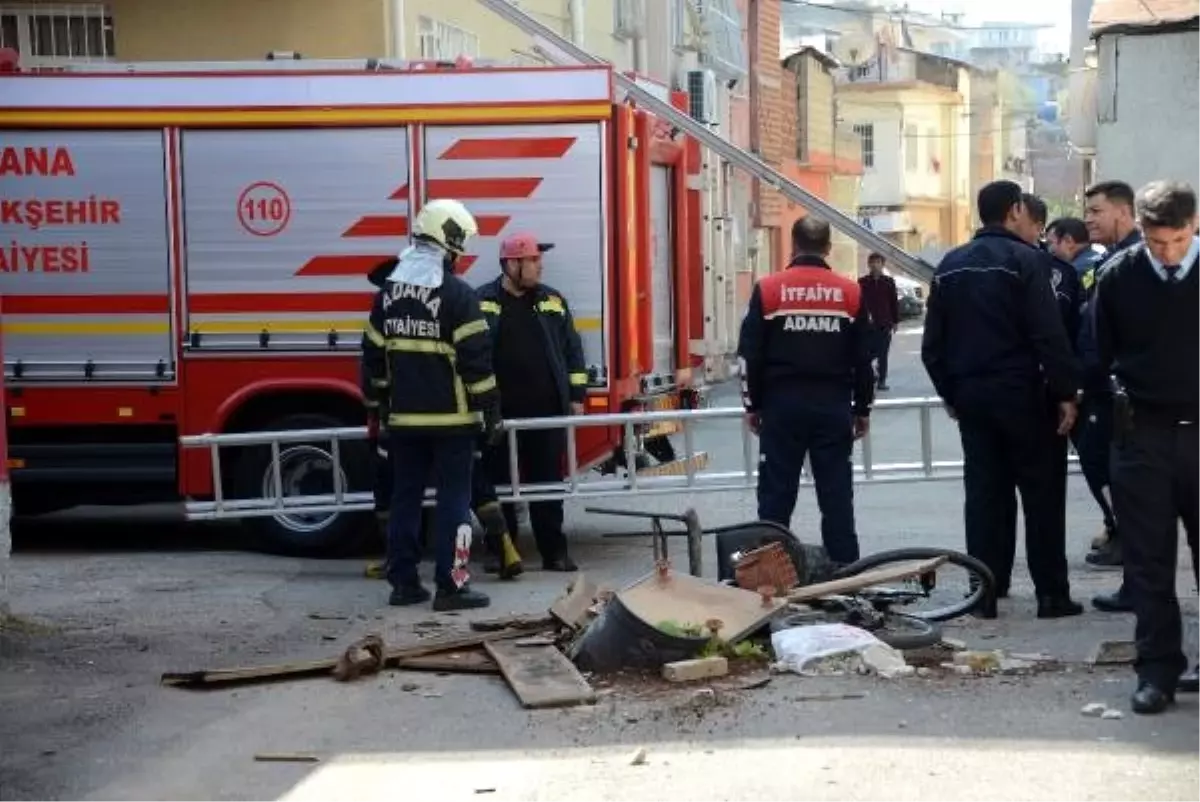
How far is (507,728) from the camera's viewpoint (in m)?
6.44

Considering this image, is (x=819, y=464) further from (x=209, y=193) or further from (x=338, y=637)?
(x=209, y=193)

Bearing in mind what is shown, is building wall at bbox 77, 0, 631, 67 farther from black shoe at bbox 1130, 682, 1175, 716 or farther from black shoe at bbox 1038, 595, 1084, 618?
black shoe at bbox 1130, 682, 1175, 716

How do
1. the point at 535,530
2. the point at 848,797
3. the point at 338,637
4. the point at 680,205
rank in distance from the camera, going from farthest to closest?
1. the point at 680,205
2. the point at 535,530
3. the point at 338,637
4. the point at 848,797

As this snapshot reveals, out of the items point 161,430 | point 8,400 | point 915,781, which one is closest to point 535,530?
point 161,430

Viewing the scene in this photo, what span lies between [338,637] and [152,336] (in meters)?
3.13

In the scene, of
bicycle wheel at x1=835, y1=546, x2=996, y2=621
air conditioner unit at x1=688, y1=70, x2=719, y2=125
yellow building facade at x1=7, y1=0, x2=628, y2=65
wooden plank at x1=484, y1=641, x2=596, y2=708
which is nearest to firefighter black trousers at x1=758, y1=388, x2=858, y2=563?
bicycle wheel at x1=835, y1=546, x2=996, y2=621

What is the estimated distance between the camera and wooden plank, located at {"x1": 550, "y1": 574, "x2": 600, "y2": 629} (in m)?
7.66

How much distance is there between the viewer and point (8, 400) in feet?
35.1

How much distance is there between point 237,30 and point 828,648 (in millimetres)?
11047

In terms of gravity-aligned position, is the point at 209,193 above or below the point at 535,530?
above

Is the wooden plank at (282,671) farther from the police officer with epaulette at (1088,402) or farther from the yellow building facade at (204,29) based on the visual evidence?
→ the yellow building facade at (204,29)

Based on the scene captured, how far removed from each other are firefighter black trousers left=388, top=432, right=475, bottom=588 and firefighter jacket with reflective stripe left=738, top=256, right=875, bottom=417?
4.59ft

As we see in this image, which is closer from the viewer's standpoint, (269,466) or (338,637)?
(338,637)

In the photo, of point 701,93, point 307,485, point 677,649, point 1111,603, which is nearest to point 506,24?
point 701,93
